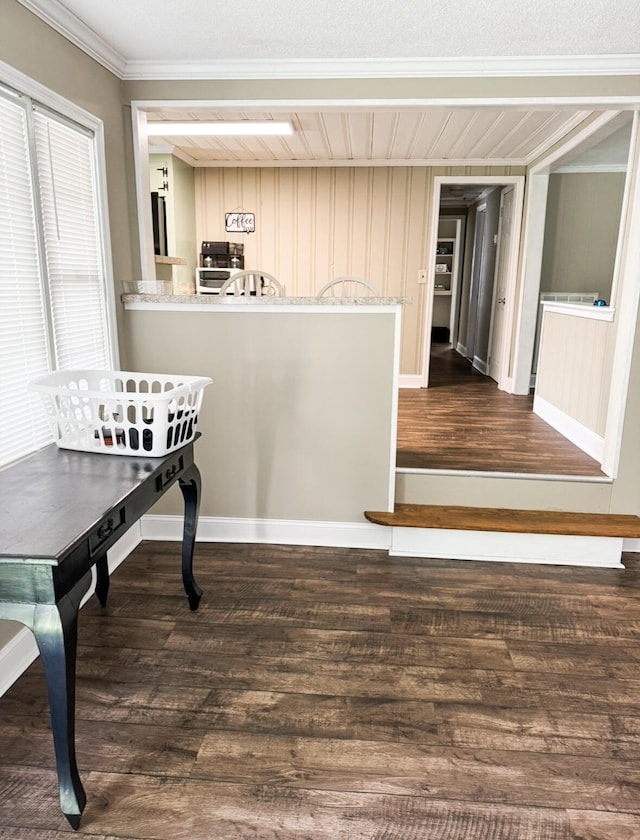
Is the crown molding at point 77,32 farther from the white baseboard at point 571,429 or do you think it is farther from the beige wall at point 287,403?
the white baseboard at point 571,429

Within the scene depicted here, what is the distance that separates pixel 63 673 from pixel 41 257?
5.24ft

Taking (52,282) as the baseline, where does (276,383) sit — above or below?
below

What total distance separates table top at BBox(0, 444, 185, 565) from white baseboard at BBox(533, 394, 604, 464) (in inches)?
110

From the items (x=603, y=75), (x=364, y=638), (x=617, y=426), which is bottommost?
(x=364, y=638)

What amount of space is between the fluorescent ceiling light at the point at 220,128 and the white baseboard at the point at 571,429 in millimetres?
3002

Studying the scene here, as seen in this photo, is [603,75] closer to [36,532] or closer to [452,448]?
[452,448]

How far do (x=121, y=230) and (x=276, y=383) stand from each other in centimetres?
111

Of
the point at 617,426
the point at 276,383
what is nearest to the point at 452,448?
the point at 617,426

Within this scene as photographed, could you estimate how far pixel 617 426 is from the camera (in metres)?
3.17

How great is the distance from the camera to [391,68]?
9.36ft

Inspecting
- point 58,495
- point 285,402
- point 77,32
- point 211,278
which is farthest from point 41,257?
point 211,278

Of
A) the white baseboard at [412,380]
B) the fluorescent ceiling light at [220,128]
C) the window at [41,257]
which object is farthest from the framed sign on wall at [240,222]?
the window at [41,257]

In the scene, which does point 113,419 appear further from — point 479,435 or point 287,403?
point 479,435

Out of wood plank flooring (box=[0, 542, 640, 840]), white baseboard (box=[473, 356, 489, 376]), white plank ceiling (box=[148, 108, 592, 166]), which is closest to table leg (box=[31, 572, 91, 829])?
wood plank flooring (box=[0, 542, 640, 840])
